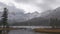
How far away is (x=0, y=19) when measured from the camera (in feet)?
89.3

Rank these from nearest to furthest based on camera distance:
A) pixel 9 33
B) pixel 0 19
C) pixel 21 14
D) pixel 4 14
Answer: pixel 9 33, pixel 4 14, pixel 0 19, pixel 21 14

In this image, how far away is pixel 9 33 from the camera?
58.3 feet

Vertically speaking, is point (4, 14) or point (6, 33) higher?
point (4, 14)

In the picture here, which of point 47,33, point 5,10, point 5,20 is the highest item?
point 5,10

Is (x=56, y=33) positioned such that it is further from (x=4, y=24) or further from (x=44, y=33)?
(x=4, y=24)

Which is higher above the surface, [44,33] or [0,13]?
[0,13]

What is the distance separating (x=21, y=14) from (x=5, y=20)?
102 ft

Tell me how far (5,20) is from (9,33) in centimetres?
893

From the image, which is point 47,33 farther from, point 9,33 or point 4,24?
point 4,24

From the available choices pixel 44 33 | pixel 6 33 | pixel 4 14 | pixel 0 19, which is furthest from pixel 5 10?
pixel 44 33

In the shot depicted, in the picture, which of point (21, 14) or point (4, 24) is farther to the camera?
point (21, 14)

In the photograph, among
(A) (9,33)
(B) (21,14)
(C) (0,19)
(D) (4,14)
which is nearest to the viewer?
(A) (9,33)

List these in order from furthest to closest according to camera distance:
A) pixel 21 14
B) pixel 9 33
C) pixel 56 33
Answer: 1. pixel 21 14
2. pixel 9 33
3. pixel 56 33

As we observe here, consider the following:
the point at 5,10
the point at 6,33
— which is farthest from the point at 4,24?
the point at 6,33
